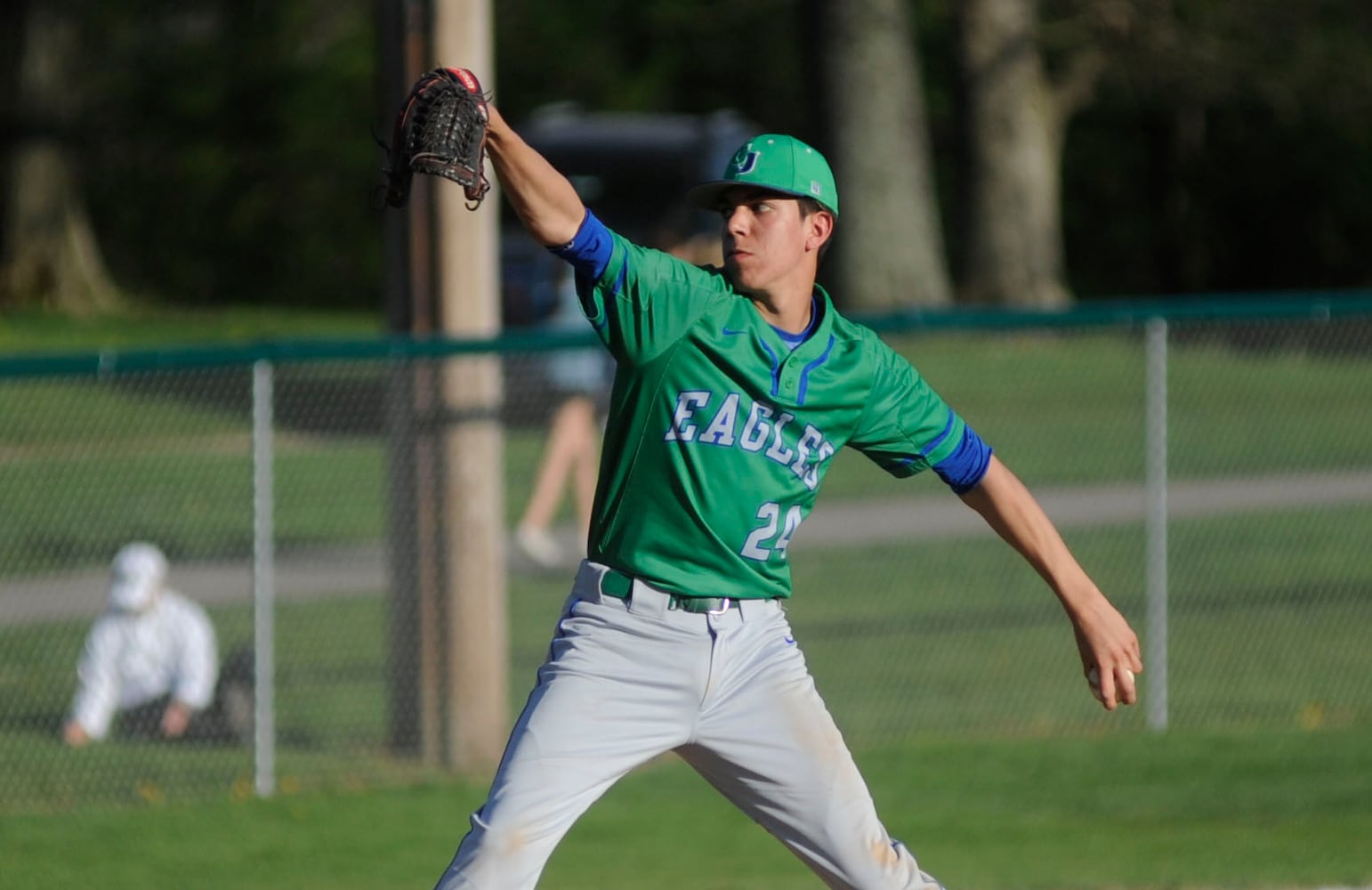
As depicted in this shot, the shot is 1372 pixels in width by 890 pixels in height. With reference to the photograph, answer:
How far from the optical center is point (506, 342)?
7941 mm

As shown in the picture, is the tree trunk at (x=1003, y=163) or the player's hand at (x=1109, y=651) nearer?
the player's hand at (x=1109, y=651)

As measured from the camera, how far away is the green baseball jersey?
4.49 meters

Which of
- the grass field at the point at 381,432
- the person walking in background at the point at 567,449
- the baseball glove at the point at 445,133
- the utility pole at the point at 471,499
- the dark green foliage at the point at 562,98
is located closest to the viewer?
the baseball glove at the point at 445,133

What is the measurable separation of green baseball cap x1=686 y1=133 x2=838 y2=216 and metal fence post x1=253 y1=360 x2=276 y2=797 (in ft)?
12.2

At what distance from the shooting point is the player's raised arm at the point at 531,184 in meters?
4.20

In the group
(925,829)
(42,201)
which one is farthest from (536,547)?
(42,201)

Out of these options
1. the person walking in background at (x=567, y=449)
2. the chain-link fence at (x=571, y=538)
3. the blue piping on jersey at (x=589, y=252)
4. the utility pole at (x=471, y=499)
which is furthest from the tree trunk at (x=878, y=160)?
the blue piping on jersey at (x=589, y=252)

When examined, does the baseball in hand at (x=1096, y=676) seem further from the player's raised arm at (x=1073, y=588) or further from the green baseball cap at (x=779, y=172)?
the green baseball cap at (x=779, y=172)

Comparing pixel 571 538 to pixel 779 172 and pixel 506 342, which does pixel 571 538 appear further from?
pixel 779 172

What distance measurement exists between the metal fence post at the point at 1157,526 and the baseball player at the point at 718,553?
175 inches

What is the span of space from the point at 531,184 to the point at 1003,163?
57.8ft

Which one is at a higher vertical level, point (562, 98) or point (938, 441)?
point (562, 98)

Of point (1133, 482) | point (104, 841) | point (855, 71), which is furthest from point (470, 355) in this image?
point (855, 71)

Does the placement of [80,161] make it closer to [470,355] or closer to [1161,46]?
[1161,46]
